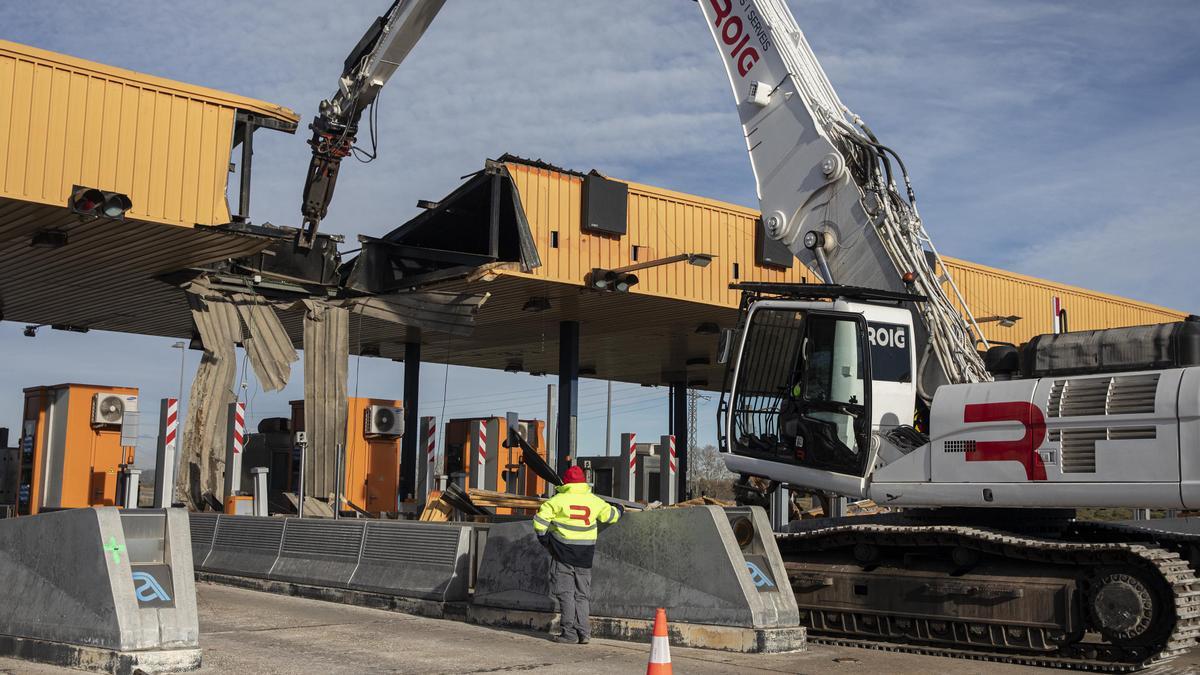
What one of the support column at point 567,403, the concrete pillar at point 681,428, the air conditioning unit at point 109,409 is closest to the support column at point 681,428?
the concrete pillar at point 681,428

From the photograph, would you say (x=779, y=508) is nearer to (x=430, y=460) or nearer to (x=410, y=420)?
(x=430, y=460)

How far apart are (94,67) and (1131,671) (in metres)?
14.8

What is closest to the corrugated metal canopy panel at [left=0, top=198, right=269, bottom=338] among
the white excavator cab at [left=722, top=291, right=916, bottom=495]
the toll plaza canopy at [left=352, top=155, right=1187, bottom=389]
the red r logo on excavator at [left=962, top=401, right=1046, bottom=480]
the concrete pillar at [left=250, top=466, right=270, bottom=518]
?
the concrete pillar at [left=250, top=466, right=270, bottom=518]

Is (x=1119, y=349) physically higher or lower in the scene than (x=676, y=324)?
lower

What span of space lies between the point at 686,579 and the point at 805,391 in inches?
94.0

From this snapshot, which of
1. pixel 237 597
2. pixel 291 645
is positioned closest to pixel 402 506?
pixel 237 597

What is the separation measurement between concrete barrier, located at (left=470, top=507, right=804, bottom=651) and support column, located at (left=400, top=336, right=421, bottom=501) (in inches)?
649

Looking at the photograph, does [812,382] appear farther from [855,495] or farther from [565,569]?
[565,569]

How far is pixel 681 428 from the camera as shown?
108ft

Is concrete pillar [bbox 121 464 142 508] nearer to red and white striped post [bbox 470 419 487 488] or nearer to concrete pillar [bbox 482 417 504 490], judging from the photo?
red and white striped post [bbox 470 419 487 488]

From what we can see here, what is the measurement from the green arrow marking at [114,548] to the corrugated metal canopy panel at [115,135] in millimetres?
8958

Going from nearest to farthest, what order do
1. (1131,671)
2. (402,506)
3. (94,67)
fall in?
(1131,671), (94,67), (402,506)

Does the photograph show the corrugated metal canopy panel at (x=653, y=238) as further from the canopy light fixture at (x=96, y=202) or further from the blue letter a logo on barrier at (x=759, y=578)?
the blue letter a logo on barrier at (x=759, y=578)

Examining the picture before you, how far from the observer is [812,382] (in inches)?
449
